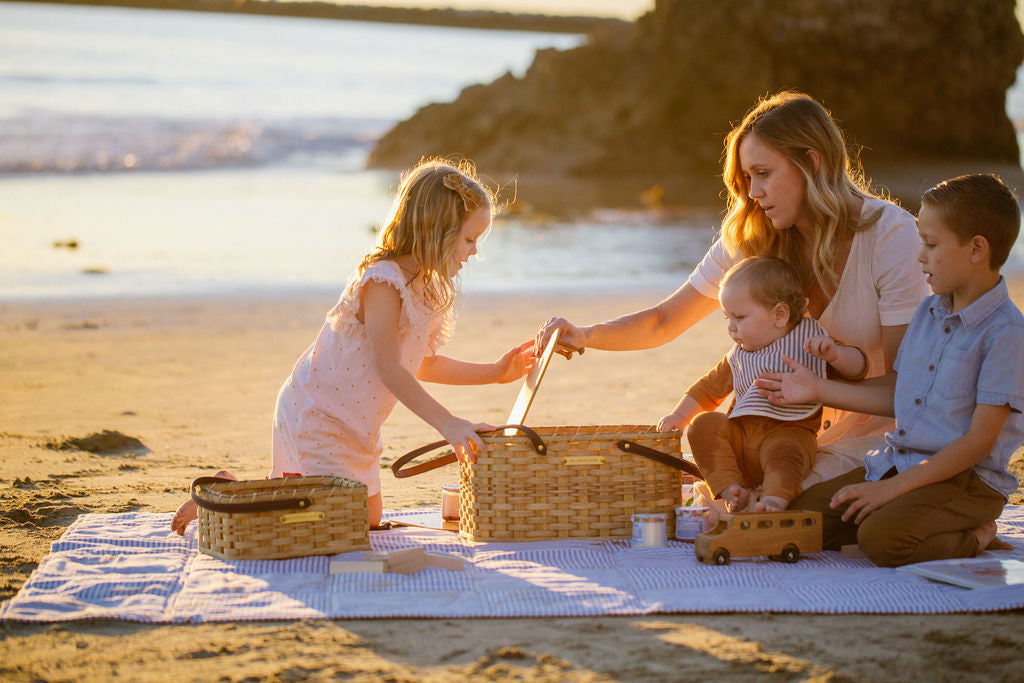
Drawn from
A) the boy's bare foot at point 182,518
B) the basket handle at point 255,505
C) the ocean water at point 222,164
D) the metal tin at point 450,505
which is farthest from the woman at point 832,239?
the ocean water at point 222,164

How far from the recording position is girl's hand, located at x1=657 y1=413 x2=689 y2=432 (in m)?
3.58

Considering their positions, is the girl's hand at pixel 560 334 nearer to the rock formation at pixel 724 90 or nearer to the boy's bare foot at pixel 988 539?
the boy's bare foot at pixel 988 539

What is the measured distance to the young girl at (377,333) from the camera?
3469 mm

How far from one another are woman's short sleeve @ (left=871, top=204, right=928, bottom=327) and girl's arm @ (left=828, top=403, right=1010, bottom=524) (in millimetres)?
530

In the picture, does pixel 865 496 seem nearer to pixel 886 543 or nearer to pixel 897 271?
pixel 886 543

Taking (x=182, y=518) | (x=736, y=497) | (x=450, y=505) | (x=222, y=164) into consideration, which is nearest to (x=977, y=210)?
(x=736, y=497)

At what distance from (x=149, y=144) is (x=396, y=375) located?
2019 centimetres

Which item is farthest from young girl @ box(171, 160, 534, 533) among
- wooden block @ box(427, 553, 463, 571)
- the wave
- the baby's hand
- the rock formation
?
the rock formation

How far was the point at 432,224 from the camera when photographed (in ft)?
11.6

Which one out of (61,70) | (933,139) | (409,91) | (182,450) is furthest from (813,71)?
(182,450)

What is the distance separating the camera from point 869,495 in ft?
10.5

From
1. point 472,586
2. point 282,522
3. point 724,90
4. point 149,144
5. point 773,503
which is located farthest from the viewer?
point 724,90

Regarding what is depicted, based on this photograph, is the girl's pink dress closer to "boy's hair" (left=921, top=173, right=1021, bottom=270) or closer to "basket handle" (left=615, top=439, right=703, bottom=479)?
"basket handle" (left=615, top=439, right=703, bottom=479)

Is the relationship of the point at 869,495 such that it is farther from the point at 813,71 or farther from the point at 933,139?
the point at 933,139
